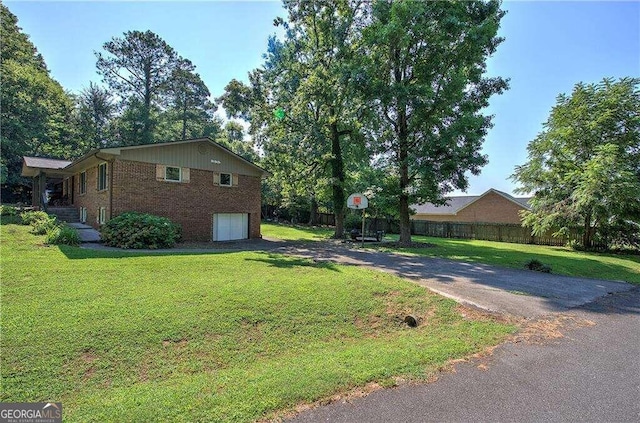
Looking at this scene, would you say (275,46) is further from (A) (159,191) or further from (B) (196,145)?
(A) (159,191)

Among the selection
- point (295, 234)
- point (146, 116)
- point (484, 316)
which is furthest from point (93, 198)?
point (146, 116)

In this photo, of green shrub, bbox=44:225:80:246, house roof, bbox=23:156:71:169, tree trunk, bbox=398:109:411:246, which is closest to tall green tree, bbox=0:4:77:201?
house roof, bbox=23:156:71:169

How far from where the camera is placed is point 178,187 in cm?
1566

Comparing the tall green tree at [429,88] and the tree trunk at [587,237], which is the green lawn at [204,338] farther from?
the tree trunk at [587,237]

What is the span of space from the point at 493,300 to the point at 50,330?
8.12 meters

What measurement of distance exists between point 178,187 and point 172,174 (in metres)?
0.69

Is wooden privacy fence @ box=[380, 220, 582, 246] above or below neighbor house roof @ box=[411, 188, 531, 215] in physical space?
below

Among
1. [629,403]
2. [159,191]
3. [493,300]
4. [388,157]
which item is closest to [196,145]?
[159,191]

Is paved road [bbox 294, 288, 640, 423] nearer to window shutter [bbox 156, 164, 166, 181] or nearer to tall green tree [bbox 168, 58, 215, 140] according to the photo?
window shutter [bbox 156, 164, 166, 181]

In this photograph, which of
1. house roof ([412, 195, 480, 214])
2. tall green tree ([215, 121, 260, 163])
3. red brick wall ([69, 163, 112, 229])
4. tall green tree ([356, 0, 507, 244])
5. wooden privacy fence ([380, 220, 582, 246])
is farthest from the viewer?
tall green tree ([215, 121, 260, 163])

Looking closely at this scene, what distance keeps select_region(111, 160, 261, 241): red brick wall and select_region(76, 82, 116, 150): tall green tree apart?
25785 millimetres

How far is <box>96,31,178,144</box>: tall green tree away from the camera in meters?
33.7

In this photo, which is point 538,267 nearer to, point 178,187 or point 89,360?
point 89,360

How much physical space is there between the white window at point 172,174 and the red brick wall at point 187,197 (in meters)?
0.23
